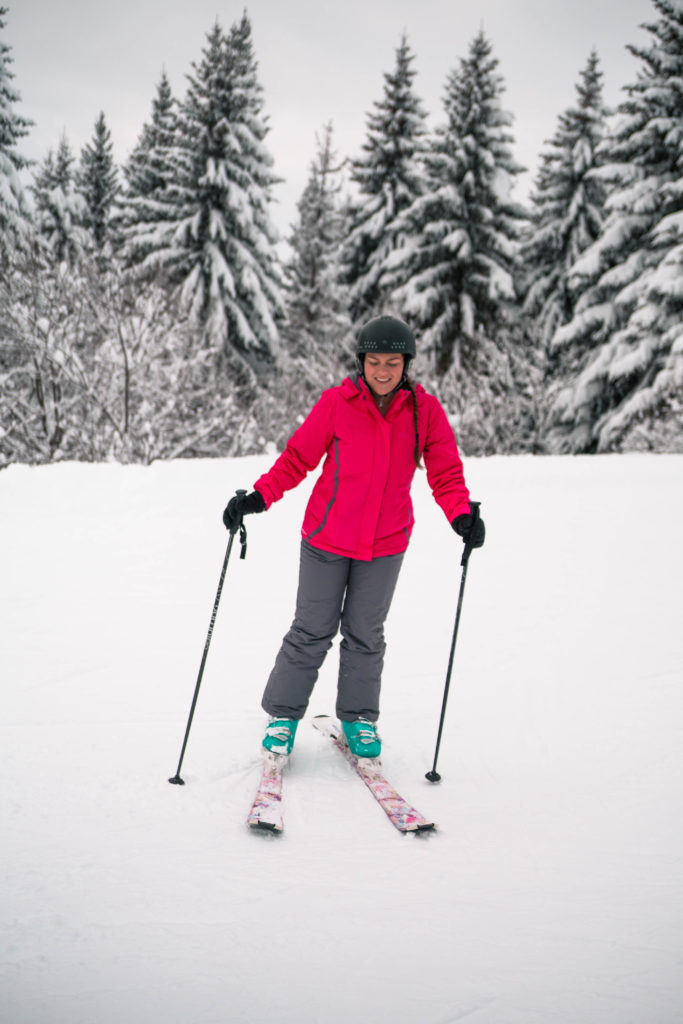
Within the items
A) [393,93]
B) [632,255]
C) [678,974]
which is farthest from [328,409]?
[393,93]

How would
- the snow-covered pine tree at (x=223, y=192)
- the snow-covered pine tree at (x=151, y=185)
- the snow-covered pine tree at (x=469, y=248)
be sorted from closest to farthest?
1. the snow-covered pine tree at (x=223, y=192)
2. the snow-covered pine tree at (x=151, y=185)
3. the snow-covered pine tree at (x=469, y=248)

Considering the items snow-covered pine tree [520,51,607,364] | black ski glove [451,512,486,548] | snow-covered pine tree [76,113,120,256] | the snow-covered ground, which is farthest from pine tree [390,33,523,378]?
black ski glove [451,512,486,548]

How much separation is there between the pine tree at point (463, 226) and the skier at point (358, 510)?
15886mm

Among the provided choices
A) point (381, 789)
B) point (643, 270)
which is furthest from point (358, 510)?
point (643, 270)

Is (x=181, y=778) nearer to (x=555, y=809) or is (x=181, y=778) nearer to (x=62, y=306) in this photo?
(x=555, y=809)

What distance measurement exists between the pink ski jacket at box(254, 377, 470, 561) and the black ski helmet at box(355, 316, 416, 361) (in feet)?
0.50

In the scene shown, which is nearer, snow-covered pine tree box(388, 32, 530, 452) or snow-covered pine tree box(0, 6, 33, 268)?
snow-covered pine tree box(0, 6, 33, 268)

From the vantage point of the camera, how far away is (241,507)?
257 cm

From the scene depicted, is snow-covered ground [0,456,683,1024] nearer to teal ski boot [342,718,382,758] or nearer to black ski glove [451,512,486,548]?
teal ski boot [342,718,382,758]

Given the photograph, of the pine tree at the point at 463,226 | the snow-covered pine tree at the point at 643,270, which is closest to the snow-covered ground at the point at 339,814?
the snow-covered pine tree at the point at 643,270

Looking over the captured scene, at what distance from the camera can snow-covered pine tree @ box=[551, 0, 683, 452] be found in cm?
1484

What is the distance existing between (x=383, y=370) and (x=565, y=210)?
64.5ft

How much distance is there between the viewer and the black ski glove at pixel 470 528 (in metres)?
2.58

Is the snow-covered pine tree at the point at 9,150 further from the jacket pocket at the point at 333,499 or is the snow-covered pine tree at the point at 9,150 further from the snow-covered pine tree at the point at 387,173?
the jacket pocket at the point at 333,499
